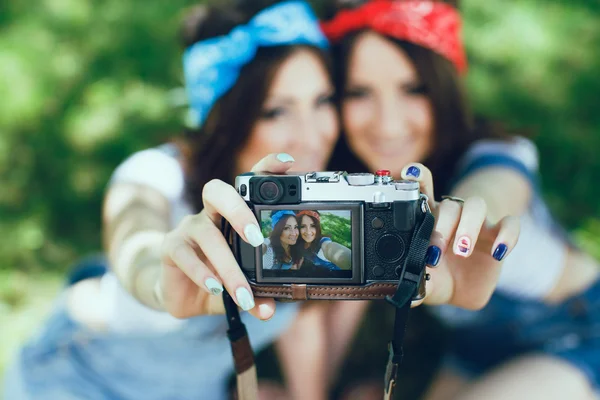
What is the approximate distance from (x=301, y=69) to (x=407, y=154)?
211mm

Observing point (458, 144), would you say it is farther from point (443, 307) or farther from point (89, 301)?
point (89, 301)

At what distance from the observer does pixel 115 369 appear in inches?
44.5

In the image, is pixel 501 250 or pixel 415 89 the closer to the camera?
pixel 501 250

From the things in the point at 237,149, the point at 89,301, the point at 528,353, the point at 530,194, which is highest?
the point at 237,149

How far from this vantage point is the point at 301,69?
0.99 m

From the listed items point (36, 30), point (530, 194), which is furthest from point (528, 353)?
point (36, 30)

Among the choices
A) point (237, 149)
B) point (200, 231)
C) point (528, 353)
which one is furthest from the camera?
point (528, 353)

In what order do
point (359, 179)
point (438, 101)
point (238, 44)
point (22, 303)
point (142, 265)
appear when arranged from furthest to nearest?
point (22, 303), point (438, 101), point (238, 44), point (142, 265), point (359, 179)

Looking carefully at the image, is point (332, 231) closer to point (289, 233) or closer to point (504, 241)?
point (289, 233)

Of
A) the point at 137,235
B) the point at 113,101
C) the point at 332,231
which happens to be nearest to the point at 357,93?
the point at 137,235

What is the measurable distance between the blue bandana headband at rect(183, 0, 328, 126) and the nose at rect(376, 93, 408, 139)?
16 cm

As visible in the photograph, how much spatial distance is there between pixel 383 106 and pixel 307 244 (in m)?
0.51

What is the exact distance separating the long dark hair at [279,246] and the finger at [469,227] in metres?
0.14

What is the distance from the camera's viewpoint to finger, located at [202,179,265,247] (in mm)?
553
